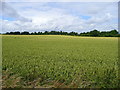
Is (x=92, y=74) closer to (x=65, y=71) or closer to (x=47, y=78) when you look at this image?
(x=65, y=71)

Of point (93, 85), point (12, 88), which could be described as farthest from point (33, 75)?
point (93, 85)

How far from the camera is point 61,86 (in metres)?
5.24

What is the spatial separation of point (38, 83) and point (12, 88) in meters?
0.90

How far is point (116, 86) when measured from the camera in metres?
5.46

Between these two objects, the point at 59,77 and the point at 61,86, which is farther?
the point at 59,77

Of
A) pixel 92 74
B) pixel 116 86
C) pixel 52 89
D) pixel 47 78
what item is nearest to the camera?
pixel 52 89

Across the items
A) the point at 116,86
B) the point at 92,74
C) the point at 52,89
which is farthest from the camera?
the point at 92,74

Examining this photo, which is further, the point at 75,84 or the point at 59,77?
the point at 59,77

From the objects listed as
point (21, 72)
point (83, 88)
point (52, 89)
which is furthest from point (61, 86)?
point (21, 72)

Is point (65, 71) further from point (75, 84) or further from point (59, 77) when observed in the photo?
point (75, 84)

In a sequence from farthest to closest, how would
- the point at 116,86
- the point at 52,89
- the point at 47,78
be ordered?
the point at 47,78 < the point at 116,86 < the point at 52,89

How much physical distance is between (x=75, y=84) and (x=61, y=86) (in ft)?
1.49

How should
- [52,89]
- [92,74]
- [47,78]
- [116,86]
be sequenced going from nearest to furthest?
[52,89] → [116,86] → [47,78] → [92,74]

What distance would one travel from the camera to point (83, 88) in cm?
514
